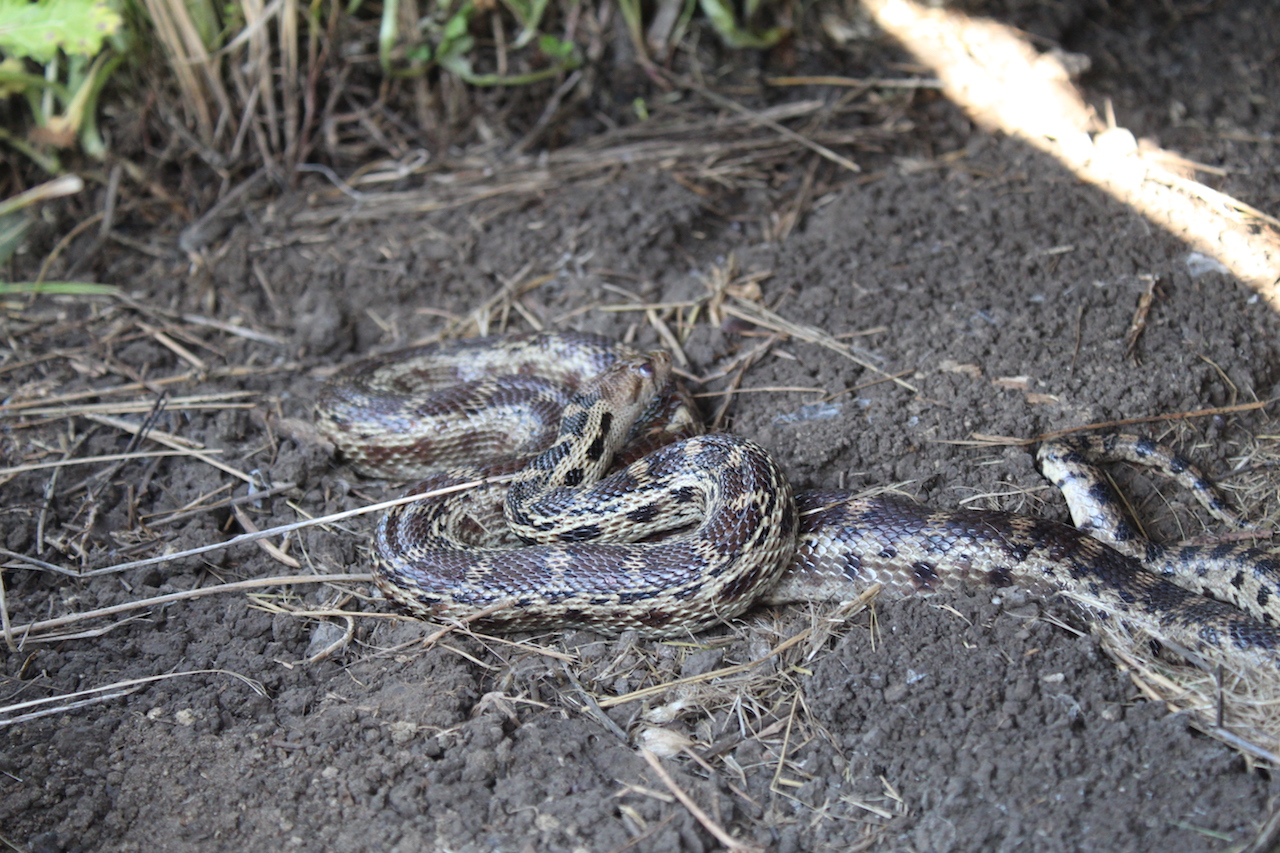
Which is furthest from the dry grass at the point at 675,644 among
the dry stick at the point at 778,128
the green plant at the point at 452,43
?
the green plant at the point at 452,43

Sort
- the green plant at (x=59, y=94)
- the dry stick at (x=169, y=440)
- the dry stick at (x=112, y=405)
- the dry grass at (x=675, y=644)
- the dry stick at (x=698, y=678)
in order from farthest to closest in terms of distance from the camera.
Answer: the green plant at (x=59, y=94)
the dry stick at (x=112, y=405)
the dry stick at (x=169, y=440)
the dry stick at (x=698, y=678)
the dry grass at (x=675, y=644)

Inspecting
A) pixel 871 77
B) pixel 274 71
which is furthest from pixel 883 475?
pixel 274 71

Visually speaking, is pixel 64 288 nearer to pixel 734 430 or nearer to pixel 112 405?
pixel 112 405

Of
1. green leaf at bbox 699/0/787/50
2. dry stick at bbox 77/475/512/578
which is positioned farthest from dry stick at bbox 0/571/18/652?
green leaf at bbox 699/0/787/50

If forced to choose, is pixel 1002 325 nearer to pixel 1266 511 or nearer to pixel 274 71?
pixel 1266 511

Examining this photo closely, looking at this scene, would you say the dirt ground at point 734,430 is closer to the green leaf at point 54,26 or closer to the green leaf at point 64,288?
the green leaf at point 64,288

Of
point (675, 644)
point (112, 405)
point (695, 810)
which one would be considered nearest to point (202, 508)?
point (112, 405)
